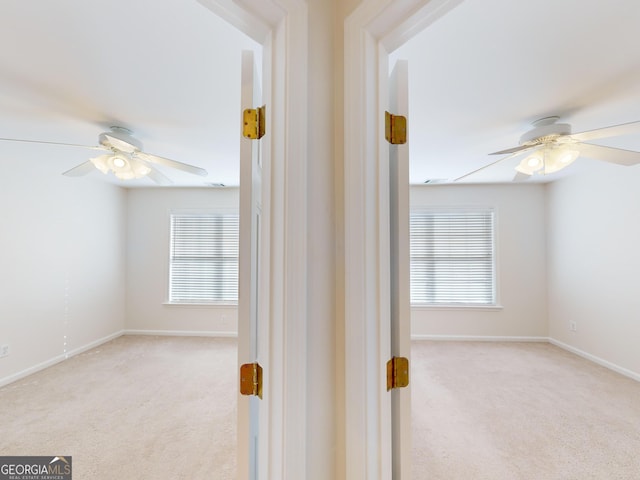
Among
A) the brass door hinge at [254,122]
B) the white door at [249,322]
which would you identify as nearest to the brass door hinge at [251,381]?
the white door at [249,322]

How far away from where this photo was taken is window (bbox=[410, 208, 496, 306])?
4543 millimetres

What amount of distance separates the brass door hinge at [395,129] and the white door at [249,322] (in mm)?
404

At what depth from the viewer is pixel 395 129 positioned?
896mm

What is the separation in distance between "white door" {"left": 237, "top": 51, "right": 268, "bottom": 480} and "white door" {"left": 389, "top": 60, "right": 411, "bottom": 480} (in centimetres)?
39

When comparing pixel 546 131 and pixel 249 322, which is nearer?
pixel 249 322

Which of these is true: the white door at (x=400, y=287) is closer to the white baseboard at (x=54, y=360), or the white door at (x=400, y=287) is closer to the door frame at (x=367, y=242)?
the door frame at (x=367, y=242)

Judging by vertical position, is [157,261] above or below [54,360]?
above

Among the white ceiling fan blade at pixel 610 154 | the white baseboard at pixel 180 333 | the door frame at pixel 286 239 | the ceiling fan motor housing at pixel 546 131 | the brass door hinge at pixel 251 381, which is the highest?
the ceiling fan motor housing at pixel 546 131

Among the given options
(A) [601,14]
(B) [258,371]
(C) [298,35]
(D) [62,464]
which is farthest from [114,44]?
(D) [62,464]

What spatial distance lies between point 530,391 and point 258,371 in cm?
322

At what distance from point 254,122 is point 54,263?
4.14 meters

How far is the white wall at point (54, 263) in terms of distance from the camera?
310 cm

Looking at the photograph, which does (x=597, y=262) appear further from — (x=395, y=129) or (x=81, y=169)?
(x=81, y=169)

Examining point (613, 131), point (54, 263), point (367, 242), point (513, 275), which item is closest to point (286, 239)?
point (367, 242)
